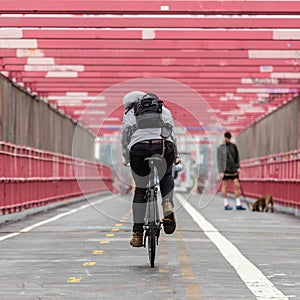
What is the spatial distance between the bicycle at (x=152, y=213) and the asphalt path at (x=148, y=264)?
232 mm

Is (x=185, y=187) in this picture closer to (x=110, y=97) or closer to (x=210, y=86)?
(x=110, y=97)

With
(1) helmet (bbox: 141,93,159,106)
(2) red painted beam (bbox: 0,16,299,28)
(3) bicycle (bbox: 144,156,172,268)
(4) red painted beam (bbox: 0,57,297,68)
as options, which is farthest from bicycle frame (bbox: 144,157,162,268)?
(4) red painted beam (bbox: 0,57,297,68)

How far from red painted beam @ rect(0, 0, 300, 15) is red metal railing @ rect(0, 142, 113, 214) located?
3.48 meters

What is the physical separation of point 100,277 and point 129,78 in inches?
823

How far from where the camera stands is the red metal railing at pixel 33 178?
20500 mm

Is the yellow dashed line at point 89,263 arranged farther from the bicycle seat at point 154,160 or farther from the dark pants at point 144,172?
the bicycle seat at point 154,160

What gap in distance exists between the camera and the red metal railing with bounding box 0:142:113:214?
807 inches

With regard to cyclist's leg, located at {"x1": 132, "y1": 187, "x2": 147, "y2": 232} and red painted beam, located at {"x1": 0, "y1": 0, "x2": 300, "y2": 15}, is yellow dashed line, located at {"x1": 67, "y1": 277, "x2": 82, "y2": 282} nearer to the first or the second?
cyclist's leg, located at {"x1": 132, "y1": 187, "x2": 147, "y2": 232}

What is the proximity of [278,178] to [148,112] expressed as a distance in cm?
1891

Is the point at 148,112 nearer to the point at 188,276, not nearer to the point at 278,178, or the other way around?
the point at 188,276

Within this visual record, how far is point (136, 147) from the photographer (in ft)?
34.1

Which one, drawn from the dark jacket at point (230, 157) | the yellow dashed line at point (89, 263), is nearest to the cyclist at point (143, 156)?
the yellow dashed line at point (89, 263)

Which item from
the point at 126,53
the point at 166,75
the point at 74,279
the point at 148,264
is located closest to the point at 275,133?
the point at 166,75

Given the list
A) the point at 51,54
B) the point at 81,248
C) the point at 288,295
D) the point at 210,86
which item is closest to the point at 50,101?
the point at 210,86
